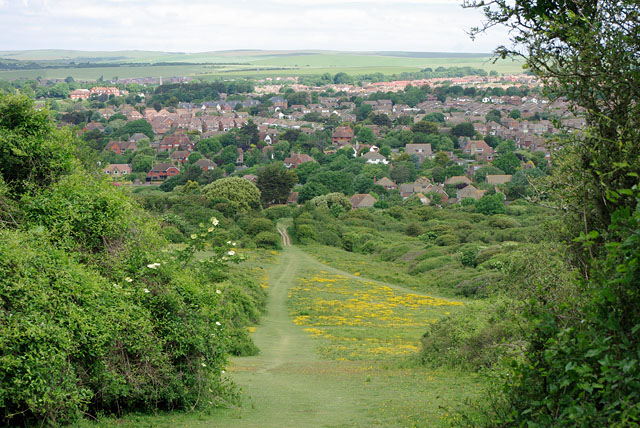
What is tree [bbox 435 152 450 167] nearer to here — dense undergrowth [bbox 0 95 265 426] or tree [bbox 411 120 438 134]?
tree [bbox 411 120 438 134]

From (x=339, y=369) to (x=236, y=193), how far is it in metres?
50.5

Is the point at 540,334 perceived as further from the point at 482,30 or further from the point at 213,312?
the point at 213,312

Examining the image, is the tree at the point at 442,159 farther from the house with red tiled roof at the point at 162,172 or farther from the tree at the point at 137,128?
the tree at the point at 137,128

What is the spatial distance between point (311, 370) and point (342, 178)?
249 ft

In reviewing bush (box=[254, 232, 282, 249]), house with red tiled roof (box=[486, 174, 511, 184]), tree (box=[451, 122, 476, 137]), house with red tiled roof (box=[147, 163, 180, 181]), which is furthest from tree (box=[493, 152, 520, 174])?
bush (box=[254, 232, 282, 249])

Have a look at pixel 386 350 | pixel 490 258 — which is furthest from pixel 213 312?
pixel 490 258

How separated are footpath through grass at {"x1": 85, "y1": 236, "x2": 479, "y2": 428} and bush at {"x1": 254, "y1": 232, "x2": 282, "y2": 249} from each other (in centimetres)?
1458

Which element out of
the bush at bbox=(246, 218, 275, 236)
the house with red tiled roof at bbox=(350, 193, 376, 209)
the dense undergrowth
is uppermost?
the dense undergrowth

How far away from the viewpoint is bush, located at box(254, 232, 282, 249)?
2034 inches

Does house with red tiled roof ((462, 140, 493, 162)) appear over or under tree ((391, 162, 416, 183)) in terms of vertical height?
over

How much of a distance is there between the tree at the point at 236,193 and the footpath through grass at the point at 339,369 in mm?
28693

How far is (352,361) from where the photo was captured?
1838 centimetres

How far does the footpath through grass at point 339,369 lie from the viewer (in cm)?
1038

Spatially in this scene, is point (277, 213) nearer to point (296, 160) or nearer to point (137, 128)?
point (296, 160)
